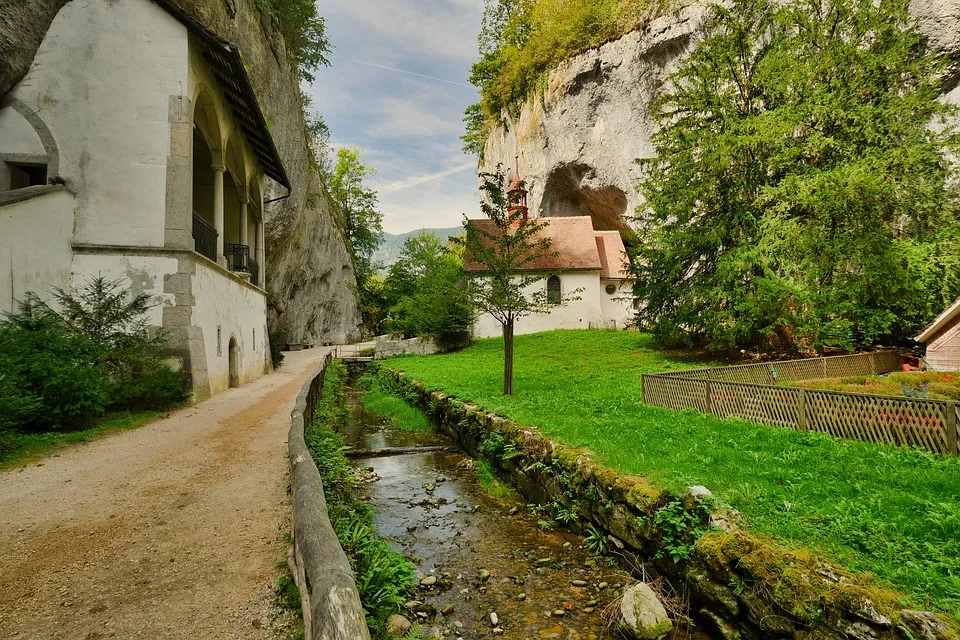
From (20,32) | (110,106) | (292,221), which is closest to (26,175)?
(110,106)

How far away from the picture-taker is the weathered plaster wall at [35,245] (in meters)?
9.73

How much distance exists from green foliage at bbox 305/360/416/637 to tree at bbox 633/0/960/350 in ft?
53.3

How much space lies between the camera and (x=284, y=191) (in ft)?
80.1

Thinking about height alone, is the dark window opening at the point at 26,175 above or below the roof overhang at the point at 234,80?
below

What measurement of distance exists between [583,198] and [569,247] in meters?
6.87

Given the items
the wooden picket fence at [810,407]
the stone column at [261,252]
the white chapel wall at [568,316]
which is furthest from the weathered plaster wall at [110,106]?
the white chapel wall at [568,316]

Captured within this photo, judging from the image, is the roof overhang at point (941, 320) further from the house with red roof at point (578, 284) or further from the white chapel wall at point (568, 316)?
the white chapel wall at point (568, 316)

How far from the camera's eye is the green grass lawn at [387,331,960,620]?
143 inches

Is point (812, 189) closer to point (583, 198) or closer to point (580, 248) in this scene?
point (580, 248)

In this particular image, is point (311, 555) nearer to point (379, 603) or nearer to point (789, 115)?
point (379, 603)

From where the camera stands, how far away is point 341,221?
45.4 metres

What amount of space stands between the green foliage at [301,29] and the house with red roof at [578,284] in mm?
16354

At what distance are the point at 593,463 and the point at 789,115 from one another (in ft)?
60.4

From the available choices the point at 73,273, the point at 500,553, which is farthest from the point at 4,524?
the point at 73,273
